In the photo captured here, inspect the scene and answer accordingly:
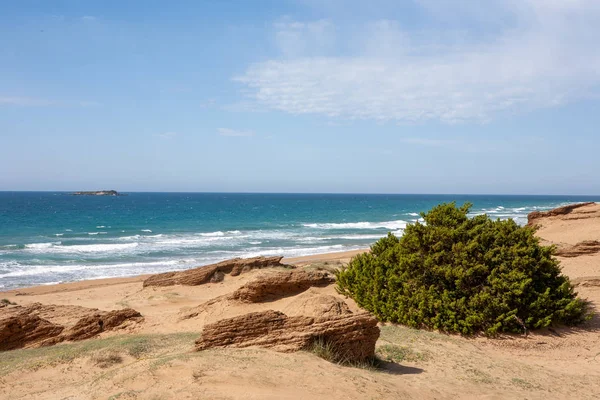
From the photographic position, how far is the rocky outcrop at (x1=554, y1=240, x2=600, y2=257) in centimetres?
2100

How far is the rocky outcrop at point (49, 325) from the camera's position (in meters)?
12.7

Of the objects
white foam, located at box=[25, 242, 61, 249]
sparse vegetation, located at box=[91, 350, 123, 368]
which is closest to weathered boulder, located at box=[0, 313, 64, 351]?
sparse vegetation, located at box=[91, 350, 123, 368]

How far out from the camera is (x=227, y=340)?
866 cm

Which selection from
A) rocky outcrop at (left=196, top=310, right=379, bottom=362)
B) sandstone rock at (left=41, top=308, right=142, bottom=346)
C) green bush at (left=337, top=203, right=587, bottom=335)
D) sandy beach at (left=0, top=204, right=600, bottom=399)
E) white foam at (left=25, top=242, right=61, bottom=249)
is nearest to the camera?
sandy beach at (left=0, top=204, right=600, bottom=399)

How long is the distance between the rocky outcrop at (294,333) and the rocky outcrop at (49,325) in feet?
19.5

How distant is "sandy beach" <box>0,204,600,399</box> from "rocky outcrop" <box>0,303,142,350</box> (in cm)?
40

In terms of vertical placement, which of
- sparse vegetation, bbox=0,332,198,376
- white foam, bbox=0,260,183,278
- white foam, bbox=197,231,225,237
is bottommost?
white foam, bbox=0,260,183,278

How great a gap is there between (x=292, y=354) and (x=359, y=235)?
4285 centimetres

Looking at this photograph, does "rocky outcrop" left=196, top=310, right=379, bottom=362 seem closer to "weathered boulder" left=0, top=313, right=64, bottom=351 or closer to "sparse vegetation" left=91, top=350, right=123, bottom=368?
"sparse vegetation" left=91, top=350, right=123, bottom=368

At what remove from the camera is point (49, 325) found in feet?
42.9

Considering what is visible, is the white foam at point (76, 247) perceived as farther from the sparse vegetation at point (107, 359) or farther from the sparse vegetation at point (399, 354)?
the sparse vegetation at point (399, 354)

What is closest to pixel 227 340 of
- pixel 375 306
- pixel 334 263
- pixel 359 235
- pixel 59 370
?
pixel 59 370

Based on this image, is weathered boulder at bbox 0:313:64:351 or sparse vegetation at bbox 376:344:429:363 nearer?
sparse vegetation at bbox 376:344:429:363

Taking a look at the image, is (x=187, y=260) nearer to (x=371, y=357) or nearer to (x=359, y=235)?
(x=359, y=235)
